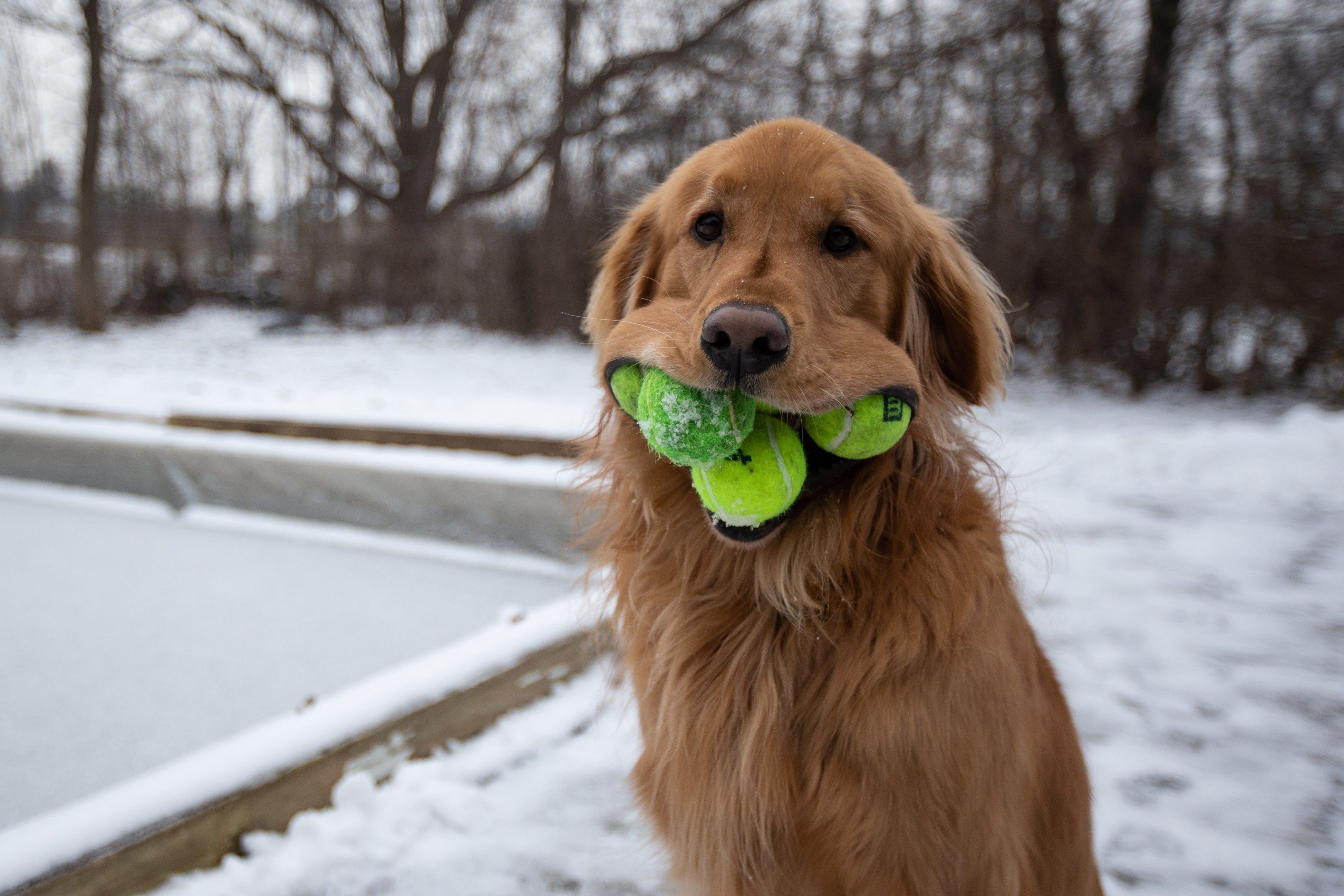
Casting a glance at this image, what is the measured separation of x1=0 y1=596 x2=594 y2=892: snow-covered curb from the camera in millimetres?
1456

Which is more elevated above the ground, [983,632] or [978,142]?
[978,142]

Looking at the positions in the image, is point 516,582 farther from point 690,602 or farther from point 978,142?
point 978,142

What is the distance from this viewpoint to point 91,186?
41.3 feet

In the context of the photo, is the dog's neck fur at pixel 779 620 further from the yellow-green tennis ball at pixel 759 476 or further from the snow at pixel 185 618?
the snow at pixel 185 618

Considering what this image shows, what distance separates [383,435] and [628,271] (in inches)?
135

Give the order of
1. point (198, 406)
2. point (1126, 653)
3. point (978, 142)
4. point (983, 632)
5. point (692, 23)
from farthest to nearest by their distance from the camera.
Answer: point (692, 23) < point (978, 142) < point (198, 406) < point (1126, 653) < point (983, 632)

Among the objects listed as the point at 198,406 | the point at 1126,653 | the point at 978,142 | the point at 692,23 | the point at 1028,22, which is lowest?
the point at 1126,653

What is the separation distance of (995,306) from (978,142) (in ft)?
25.8

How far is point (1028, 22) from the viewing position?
7668mm

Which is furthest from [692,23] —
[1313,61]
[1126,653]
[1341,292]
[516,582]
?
[1126,653]

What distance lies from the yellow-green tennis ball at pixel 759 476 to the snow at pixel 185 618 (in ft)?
7.66

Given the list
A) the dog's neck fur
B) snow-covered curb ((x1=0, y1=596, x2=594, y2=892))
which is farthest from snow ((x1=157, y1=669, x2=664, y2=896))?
the dog's neck fur

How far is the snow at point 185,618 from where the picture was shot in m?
2.64

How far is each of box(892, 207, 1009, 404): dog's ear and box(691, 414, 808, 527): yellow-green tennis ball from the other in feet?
1.39
